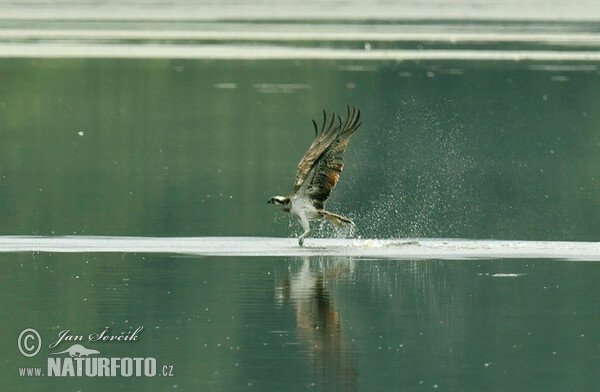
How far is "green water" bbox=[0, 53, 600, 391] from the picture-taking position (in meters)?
13.2

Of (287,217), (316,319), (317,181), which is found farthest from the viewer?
(287,217)

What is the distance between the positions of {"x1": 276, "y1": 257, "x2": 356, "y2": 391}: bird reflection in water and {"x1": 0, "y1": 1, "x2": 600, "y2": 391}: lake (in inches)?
1.3

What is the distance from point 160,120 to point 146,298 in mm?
17525

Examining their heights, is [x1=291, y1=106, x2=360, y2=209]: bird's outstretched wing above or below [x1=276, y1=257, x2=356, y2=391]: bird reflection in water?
above

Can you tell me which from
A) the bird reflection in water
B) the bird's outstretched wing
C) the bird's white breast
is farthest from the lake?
the bird's outstretched wing

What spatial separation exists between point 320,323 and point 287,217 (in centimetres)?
735

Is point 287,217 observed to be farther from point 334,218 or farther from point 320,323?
point 320,323

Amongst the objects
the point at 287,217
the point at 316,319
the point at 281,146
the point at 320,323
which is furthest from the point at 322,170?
the point at 281,146

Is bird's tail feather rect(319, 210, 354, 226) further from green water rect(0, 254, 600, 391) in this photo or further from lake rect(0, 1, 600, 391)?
green water rect(0, 254, 600, 391)

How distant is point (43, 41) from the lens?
44531 mm

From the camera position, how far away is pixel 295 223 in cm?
2134

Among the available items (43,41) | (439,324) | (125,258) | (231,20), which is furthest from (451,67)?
(439,324)

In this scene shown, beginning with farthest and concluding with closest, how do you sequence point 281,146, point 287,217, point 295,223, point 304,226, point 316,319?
point 281,146 → point 287,217 → point 295,223 → point 304,226 → point 316,319

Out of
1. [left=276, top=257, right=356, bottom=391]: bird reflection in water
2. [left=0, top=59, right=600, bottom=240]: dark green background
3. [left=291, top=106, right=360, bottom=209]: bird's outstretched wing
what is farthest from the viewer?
[left=0, top=59, right=600, bottom=240]: dark green background
